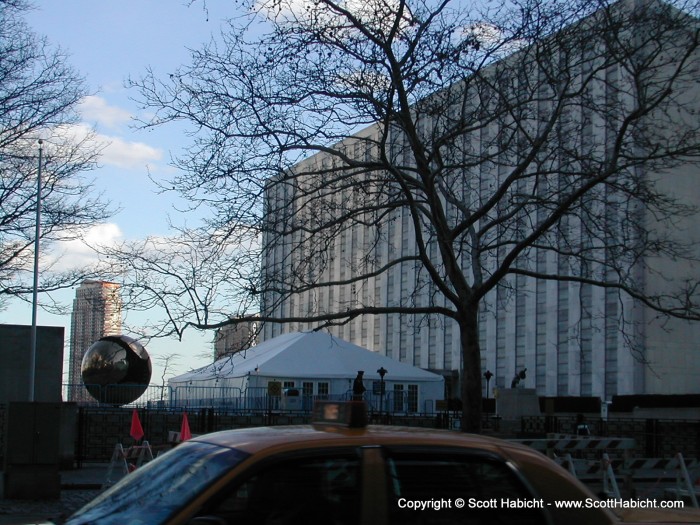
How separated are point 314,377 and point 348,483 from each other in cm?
3546

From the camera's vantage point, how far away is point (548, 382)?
53.8 meters

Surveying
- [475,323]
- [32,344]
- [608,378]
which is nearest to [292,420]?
[32,344]

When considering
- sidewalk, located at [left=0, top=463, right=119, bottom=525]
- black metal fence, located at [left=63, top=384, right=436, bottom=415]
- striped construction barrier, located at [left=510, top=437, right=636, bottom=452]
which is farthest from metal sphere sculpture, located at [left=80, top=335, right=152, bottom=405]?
striped construction barrier, located at [left=510, top=437, right=636, bottom=452]

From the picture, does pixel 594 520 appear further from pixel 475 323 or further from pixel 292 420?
pixel 292 420

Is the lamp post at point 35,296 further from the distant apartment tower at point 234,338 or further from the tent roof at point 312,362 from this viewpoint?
the tent roof at point 312,362

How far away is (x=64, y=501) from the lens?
1639cm

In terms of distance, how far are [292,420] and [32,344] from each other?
9.60m

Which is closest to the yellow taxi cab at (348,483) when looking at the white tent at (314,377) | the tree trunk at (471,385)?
the tree trunk at (471,385)

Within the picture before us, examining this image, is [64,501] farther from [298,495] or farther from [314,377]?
[314,377]

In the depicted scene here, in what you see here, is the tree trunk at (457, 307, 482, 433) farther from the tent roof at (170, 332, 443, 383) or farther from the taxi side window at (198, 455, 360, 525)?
the tent roof at (170, 332, 443, 383)

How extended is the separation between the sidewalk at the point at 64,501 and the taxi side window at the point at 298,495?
6.86m

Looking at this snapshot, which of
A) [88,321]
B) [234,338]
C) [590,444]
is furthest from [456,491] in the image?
[88,321]

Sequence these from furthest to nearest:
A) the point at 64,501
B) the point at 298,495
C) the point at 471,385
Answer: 1. the point at 64,501
2. the point at 471,385
3. the point at 298,495

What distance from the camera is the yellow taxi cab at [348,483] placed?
420 centimetres
